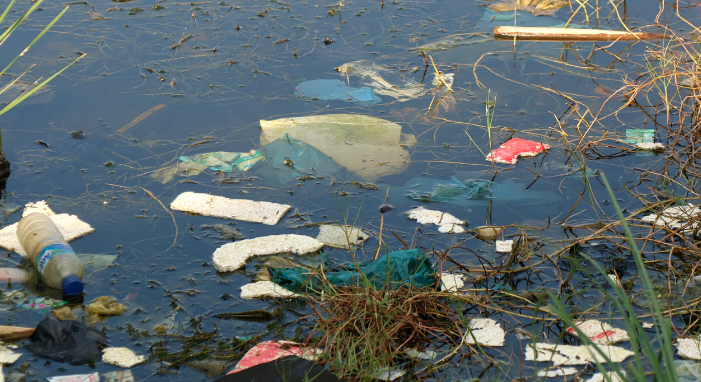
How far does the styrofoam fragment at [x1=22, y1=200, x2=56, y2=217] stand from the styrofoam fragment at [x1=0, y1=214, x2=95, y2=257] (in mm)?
56

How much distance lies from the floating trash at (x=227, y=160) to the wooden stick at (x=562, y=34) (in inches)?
94.4

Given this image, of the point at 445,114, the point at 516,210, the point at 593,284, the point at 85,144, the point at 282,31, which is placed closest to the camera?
the point at 593,284

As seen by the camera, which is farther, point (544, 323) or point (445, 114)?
point (445, 114)

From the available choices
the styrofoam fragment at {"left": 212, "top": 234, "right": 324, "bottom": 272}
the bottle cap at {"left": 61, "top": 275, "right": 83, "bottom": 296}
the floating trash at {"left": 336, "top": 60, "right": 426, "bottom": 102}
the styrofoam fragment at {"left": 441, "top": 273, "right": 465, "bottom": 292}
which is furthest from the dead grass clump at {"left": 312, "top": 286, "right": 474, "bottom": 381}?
the floating trash at {"left": 336, "top": 60, "right": 426, "bottom": 102}

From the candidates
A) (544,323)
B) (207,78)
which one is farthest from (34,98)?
(544,323)

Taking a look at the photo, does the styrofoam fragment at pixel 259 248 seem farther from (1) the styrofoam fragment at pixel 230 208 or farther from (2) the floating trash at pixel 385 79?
(2) the floating trash at pixel 385 79

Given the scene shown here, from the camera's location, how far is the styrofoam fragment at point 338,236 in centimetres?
280

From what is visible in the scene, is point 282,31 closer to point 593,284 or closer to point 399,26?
point 399,26

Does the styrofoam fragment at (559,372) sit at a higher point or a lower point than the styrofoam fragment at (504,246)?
lower

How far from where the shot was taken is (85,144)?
351 cm

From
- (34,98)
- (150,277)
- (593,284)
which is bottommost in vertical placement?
(593,284)

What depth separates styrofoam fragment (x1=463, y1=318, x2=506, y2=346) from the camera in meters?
2.24

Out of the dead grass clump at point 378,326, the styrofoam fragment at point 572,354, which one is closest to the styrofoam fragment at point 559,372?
the styrofoam fragment at point 572,354

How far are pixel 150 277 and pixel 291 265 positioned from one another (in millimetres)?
589
